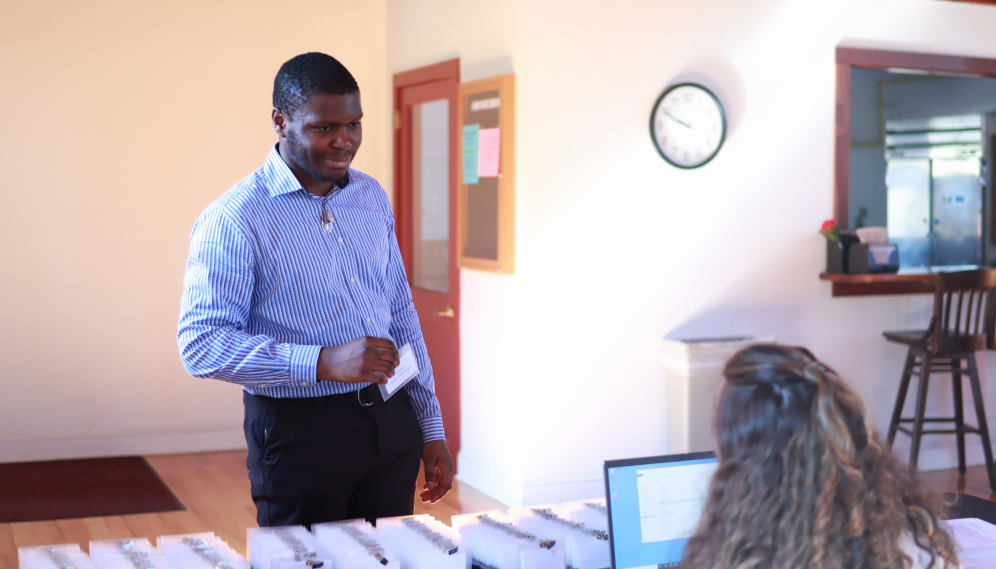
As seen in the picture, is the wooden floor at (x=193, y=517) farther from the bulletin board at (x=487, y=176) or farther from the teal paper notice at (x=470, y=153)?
the teal paper notice at (x=470, y=153)

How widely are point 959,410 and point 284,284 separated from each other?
4109 millimetres

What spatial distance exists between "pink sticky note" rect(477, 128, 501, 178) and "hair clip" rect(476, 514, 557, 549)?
2738 mm

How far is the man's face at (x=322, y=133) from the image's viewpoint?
5.78 ft

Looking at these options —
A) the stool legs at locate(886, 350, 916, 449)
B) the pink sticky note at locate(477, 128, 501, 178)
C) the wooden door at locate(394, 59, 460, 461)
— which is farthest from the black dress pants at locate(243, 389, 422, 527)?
the stool legs at locate(886, 350, 916, 449)

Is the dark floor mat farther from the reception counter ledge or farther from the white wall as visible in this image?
the reception counter ledge

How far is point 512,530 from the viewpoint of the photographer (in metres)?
1.57

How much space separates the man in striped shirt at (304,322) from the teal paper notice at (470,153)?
2.51 metres

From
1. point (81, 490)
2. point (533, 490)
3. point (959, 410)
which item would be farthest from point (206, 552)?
point (959, 410)

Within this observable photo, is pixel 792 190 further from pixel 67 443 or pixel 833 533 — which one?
pixel 67 443

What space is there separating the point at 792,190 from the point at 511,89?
1.60 metres

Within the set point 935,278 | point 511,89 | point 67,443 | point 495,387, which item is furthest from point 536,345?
point 67,443

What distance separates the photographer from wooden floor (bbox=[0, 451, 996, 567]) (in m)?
3.77

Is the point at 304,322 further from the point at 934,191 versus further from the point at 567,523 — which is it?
Answer: the point at 934,191

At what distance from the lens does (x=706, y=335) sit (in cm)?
438
